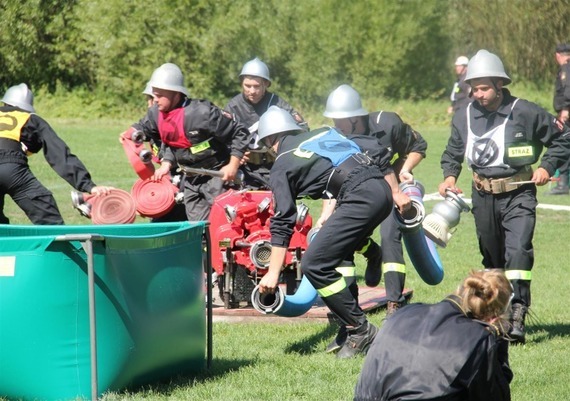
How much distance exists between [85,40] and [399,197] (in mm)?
34815

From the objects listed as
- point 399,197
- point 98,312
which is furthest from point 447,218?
point 98,312

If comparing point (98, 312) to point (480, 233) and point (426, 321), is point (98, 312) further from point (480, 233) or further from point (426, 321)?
point (480, 233)

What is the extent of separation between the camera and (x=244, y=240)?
29.6 ft

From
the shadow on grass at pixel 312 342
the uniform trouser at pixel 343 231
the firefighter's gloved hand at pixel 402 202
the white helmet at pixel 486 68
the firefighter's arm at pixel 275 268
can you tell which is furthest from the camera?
the white helmet at pixel 486 68

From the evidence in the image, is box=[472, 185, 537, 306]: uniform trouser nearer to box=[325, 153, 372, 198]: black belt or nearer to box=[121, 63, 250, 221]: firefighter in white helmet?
box=[325, 153, 372, 198]: black belt

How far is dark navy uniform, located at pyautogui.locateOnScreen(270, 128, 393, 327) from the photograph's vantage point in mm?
7098

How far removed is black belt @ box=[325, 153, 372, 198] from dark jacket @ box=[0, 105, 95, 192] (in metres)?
2.17

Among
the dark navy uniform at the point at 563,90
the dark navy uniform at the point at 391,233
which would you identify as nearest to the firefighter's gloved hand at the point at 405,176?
the dark navy uniform at the point at 391,233

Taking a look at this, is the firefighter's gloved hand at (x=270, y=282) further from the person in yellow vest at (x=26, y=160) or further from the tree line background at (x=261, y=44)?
the tree line background at (x=261, y=44)

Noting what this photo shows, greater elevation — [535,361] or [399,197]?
[399,197]

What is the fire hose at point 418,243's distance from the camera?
24.9ft

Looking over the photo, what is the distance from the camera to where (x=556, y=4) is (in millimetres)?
40312

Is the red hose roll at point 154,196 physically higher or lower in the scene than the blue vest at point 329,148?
lower

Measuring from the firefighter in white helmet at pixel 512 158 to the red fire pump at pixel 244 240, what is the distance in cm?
165
